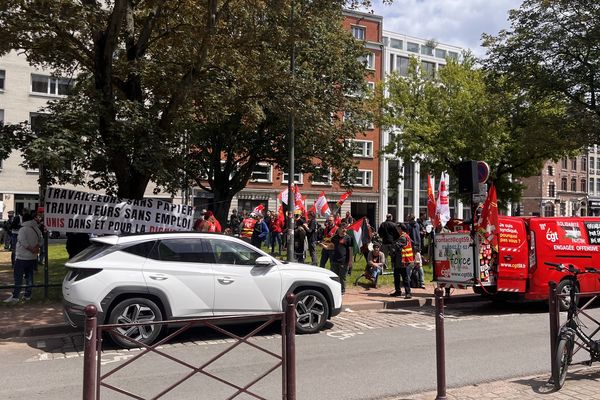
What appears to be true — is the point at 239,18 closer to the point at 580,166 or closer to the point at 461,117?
the point at 461,117

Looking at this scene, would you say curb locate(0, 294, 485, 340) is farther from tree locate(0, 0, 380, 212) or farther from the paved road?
tree locate(0, 0, 380, 212)

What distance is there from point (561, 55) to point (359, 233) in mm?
14111

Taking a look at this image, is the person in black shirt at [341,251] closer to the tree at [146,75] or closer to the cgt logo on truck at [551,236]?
the tree at [146,75]

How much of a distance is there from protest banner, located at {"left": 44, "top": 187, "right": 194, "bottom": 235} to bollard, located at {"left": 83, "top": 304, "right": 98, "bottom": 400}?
8135 millimetres

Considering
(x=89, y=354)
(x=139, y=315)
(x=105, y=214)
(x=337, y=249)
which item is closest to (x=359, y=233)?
(x=337, y=249)

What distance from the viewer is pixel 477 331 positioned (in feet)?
31.2

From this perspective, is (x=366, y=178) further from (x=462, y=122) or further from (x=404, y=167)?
(x=462, y=122)

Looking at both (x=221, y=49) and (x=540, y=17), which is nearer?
(x=221, y=49)

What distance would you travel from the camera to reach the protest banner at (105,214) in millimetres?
11070

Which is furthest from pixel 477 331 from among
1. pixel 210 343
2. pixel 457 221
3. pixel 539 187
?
pixel 539 187

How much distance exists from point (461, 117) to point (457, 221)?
21.9 metres

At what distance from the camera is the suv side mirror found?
28.0 feet

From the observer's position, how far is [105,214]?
11477 millimetres

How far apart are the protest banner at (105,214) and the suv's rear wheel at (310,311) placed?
434cm
